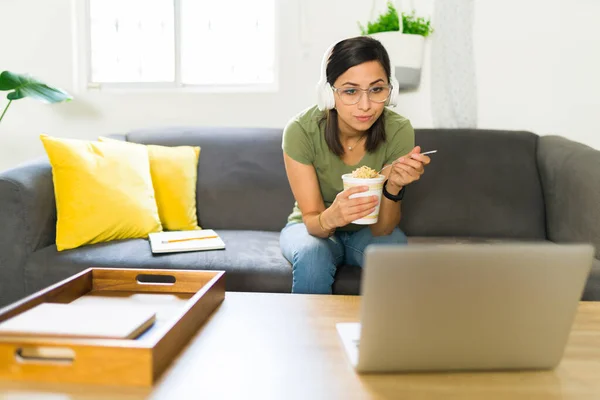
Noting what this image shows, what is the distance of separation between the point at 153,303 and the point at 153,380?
0.42 metres

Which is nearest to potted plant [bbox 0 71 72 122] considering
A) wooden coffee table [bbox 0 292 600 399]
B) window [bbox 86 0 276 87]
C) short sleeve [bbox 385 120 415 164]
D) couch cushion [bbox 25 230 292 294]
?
window [bbox 86 0 276 87]

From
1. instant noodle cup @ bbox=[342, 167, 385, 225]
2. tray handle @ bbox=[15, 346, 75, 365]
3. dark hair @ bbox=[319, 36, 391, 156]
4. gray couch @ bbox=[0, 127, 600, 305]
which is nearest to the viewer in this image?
tray handle @ bbox=[15, 346, 75, 365]

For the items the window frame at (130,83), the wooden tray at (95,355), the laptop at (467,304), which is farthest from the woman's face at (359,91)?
the window frame at (130,83)

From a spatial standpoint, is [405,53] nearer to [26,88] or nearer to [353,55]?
[353,55]

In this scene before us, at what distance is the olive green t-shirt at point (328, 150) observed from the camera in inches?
76.0

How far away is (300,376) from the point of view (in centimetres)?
89

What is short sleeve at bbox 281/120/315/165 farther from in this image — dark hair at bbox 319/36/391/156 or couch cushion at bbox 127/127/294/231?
couch cushion at bbox 127/127/294/231

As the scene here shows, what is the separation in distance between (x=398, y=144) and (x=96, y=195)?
1.18 m

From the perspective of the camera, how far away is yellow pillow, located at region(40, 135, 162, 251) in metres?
2.14

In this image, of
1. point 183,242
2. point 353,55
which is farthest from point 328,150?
point 183,242

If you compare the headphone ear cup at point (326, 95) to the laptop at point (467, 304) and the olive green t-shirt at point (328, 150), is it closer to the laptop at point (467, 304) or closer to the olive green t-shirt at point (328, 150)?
the olive green t-shirt at point (328, 150)

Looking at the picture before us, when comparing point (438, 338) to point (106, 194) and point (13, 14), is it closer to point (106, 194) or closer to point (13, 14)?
point (106, 194)

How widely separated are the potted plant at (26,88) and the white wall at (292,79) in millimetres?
490

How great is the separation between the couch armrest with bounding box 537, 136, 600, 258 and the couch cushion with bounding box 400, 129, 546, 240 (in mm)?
61
